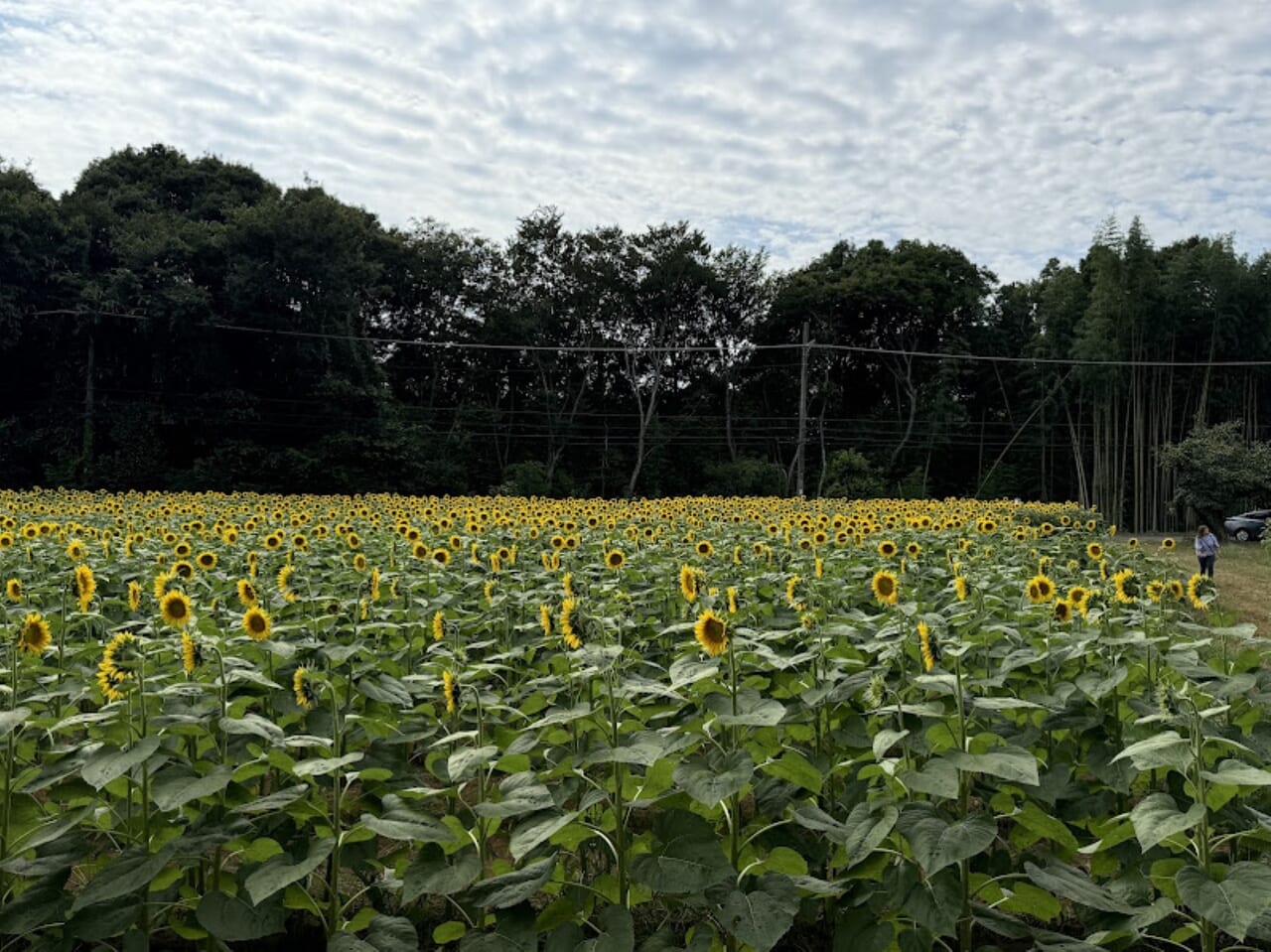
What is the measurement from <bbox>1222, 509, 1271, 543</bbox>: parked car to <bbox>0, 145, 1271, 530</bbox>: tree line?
1.69m

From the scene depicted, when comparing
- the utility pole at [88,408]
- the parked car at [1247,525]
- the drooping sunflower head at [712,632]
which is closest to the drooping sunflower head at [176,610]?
the drooping sunflower head at [712,632]

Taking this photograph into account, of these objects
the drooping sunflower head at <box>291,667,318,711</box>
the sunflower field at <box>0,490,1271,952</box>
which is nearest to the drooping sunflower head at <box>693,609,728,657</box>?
the sunflower field at <box>0,490,1271,952</box>

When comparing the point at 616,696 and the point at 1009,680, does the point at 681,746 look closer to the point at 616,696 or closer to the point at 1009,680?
the point at 616,696

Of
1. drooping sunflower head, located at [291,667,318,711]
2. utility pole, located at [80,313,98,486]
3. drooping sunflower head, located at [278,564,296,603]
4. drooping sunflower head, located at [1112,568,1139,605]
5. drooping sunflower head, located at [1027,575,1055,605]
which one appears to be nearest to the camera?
drooping sunflower head, located at [291,667,318,711]

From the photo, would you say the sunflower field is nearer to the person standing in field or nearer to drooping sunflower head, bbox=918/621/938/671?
drooping sunflower head, bbox=918/621/938/671

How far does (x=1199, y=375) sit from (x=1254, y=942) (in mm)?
28177

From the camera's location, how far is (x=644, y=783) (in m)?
2.08

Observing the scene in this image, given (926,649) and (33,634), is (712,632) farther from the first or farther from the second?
(33,634)

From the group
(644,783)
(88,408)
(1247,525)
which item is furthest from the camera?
(88,408)

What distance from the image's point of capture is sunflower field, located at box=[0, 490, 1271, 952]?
1.75 metres

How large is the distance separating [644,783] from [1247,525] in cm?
2396

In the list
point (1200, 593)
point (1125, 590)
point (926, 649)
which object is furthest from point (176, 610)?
point (1200, 593)

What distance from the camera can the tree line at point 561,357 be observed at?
23500 mm

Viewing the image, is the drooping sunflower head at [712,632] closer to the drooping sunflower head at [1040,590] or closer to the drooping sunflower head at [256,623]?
the drooping sunflower head at [256,623]
